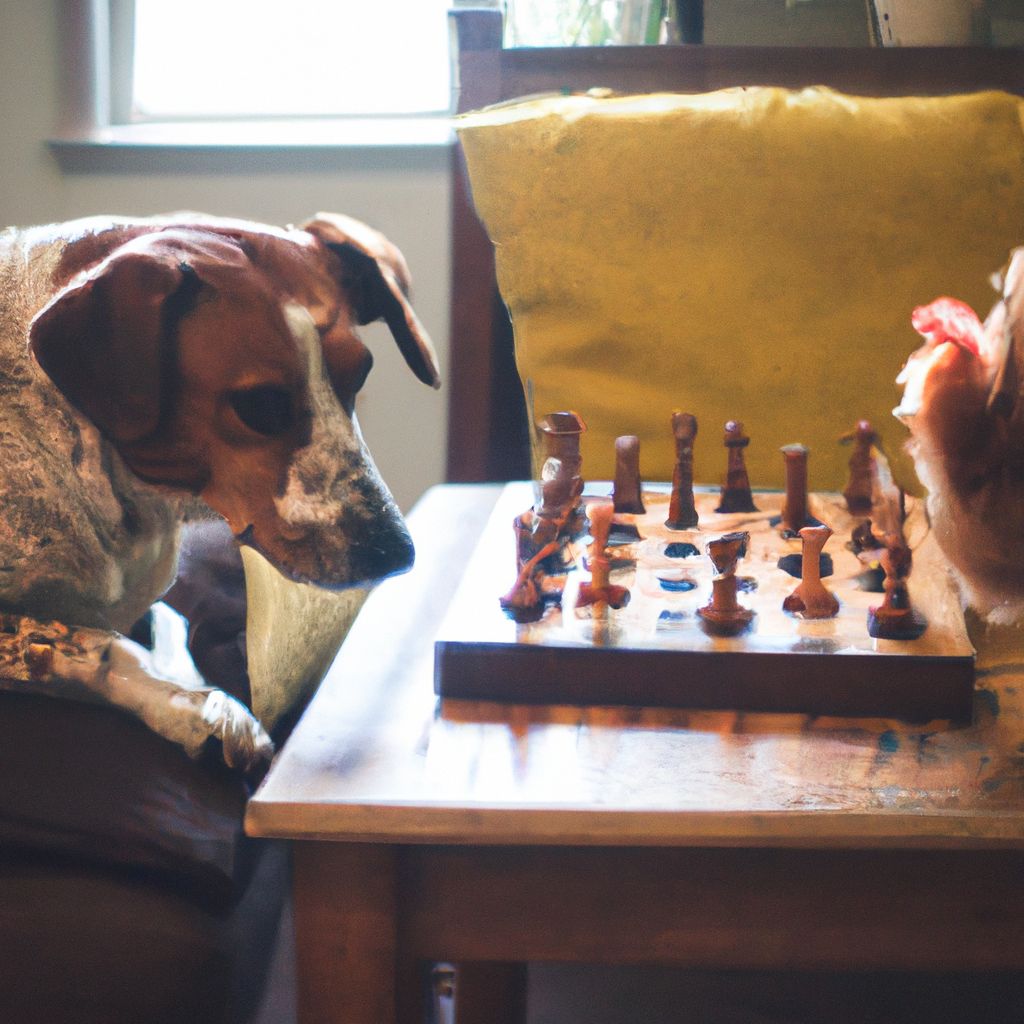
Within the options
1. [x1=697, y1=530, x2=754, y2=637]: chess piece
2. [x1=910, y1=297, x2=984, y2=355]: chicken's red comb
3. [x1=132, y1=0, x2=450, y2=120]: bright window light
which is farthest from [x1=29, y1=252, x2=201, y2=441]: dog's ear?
[x1=132, y1=0, x2=450, y2=120]: bright window light

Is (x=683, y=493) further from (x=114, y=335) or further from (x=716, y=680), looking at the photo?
(x=114, y=335)

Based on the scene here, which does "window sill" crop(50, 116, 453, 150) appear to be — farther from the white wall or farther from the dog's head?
the dog's head

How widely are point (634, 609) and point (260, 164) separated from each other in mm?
1610

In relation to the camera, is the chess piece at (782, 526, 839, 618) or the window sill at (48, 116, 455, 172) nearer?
the chess piece at (782, 526, 839, 618)

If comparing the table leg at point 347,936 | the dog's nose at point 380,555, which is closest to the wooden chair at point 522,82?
the dog's nose at point 380,555

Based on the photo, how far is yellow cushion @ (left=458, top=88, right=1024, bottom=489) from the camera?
139 centimetres

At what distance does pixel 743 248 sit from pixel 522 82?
50cm

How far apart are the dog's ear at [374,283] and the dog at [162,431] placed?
42mm

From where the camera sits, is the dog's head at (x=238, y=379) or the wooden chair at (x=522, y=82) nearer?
the dog's head at (x=238, y=379)

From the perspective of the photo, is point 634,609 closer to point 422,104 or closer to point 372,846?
point 372,846

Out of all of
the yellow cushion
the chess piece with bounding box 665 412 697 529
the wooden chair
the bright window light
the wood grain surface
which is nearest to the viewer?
the wood grain surface

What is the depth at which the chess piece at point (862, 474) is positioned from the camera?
1.09 m

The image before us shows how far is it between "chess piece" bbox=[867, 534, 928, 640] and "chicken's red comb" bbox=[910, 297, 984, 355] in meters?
0.16

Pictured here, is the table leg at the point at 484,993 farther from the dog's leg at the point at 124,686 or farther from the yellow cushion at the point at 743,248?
the yellow cushion at the point at 743,248
